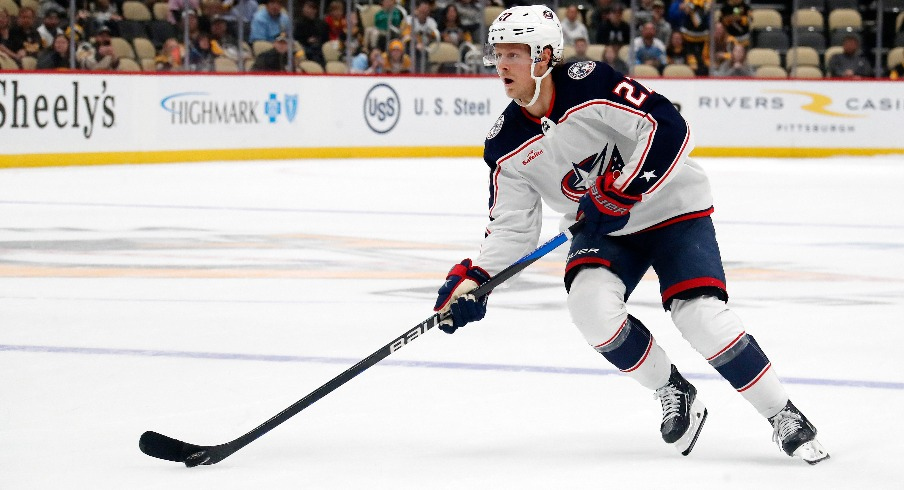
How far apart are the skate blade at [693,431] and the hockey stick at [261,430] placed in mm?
471

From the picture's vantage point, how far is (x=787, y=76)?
49.8 feet

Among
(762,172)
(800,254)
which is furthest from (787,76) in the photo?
(800,254)

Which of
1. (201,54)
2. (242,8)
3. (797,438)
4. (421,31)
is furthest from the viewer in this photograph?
(421,31)

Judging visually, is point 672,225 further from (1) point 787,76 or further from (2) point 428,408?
(1) point 787,76

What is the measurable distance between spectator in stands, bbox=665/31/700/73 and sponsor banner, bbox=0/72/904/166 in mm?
209

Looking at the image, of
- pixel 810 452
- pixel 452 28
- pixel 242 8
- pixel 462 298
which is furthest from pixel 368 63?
pixel 810 452

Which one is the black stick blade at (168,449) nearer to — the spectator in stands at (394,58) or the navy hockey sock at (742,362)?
the navy hockey sock at (742,362)

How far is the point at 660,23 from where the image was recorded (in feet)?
49.8

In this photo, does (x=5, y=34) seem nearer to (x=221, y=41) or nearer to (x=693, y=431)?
(x=221, y=41)

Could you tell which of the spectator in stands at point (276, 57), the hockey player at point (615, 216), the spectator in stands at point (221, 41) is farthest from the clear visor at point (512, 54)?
the spectator in stands at point (276, 57)

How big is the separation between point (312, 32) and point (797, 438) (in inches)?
463

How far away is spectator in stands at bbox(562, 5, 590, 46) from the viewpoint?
14.9m

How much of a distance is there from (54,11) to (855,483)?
10.6 m

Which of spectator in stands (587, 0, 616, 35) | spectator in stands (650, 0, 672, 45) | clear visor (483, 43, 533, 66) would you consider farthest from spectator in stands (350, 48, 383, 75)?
clear visor (483, 43, 533, 66)
